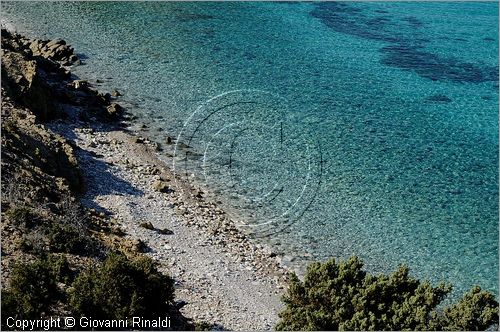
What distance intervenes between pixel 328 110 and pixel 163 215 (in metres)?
22.1

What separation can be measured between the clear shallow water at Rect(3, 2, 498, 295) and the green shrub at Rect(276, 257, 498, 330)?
842 cm

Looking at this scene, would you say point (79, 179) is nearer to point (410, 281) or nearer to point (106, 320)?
point (106, 320)

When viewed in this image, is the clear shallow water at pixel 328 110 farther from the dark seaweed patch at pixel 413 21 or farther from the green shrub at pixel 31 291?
the green shrub at pixel 31 291

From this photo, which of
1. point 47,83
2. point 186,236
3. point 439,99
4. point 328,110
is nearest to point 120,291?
point 186,236

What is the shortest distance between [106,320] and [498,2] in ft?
284

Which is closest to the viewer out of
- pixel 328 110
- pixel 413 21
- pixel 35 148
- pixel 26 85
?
pixel 35 148

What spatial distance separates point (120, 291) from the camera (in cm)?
2294

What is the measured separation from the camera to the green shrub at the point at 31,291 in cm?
2083

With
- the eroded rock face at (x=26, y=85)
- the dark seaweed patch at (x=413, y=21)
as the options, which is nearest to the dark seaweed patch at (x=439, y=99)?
the dark seaweed patch at (x=413, y=21)

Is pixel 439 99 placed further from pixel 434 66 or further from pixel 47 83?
pixel 47 83

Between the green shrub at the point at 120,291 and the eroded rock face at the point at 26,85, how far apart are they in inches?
808

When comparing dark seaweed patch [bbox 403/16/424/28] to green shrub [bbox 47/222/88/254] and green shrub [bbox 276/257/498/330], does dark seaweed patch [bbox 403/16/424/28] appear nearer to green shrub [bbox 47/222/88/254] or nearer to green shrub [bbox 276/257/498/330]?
green shrub [bbox 276/257/498/330]

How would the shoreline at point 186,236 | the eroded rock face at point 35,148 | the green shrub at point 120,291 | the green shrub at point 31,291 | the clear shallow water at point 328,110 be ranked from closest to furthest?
the green shrub at point 31,291, the green shrub at point 120,291, the shoreline at point 186,236, the eroded rock face at point 35,148, the clear shallow water at point 328,110

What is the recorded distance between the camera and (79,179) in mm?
35000
